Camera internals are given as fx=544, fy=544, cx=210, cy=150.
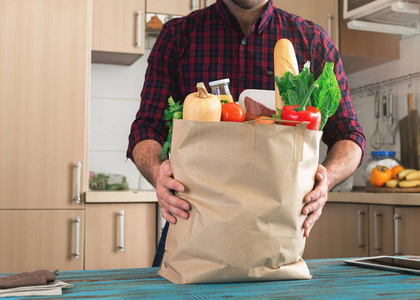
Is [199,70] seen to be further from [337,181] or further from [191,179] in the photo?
[191,179]

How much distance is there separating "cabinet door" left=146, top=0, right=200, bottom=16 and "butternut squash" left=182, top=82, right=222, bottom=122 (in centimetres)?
216

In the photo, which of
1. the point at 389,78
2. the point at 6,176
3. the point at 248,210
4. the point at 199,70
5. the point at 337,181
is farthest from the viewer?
the point at 389,78

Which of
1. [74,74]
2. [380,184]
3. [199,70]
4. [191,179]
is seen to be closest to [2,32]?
[74,74]

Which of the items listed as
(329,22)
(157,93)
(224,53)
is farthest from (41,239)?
(329,22)

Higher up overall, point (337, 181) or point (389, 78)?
point (389, 78)

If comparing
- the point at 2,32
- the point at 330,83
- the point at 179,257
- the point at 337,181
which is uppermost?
the point at 2,32

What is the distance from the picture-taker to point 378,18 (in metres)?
2.75

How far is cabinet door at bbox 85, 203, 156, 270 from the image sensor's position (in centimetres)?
246

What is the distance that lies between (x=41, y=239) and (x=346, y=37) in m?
1.95

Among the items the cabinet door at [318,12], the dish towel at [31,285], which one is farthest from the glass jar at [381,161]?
the dish towel at [31,285]

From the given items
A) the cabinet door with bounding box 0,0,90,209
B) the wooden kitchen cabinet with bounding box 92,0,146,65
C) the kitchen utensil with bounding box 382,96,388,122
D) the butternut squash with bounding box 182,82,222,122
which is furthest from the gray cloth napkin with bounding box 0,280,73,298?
the kitchen utensil with bounding box 382,96,388,122

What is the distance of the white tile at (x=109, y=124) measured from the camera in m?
3.06

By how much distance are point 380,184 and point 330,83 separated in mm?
1699

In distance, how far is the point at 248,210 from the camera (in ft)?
2.60
